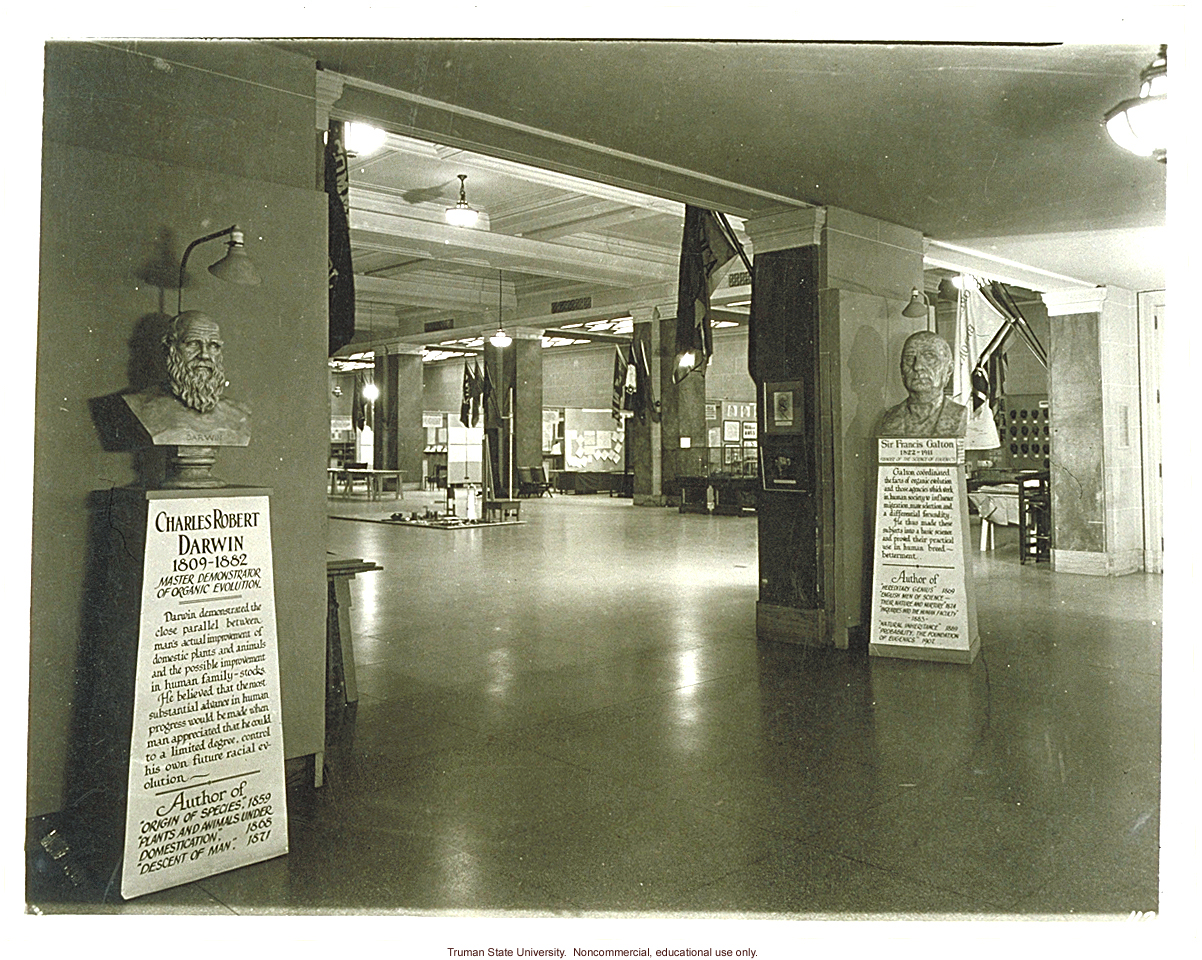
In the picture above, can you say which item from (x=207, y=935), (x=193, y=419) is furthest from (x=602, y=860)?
(x=193, y=419)

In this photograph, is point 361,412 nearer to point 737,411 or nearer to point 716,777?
point 737,411

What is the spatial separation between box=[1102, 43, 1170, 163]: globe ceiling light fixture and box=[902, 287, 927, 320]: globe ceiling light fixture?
6.22 ft

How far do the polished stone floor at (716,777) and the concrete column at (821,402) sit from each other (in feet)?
1.27

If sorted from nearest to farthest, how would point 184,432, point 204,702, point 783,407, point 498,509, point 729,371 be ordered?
point 204,702, point 184,432, point 783,407, point 498,509, point 729,371

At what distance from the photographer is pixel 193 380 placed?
105 inches

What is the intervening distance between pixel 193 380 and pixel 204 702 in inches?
36.0

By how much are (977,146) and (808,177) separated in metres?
0.87

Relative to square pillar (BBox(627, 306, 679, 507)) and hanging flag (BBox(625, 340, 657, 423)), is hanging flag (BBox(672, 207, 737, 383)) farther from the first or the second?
square pillar (BBox(627, 306, 679, 507))

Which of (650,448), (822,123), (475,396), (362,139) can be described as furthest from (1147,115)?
(475,396)

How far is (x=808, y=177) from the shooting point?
5.02 meters

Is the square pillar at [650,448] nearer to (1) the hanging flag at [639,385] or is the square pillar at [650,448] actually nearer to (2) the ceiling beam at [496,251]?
(1) the hanging flag at [639,385]

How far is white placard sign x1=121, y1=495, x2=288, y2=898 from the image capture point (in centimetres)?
241

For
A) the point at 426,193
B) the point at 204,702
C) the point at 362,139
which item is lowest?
the point at 204,702

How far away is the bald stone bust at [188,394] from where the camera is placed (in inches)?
104
